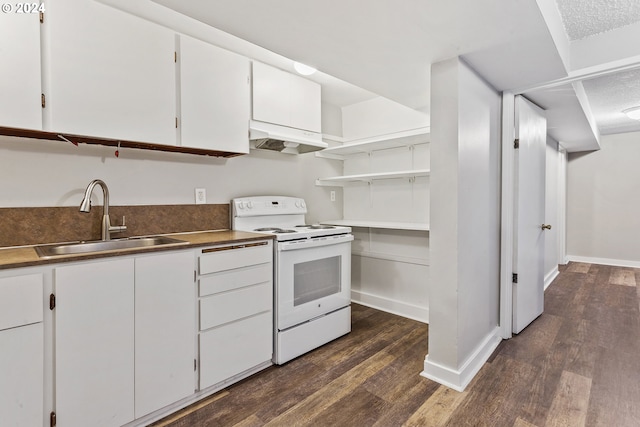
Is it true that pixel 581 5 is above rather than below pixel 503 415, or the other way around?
above

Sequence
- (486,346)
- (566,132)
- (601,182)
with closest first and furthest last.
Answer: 1. (486,346)
2. (566,132)
3. (601,182)

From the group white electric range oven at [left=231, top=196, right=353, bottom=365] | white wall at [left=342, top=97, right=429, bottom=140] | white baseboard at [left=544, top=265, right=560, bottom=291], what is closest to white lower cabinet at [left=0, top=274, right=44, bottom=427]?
white electric range oven at [left=231, top=196, right=353, bottom=365]

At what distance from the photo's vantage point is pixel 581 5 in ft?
6.08

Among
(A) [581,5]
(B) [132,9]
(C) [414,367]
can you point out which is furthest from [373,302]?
(B) [132,9]

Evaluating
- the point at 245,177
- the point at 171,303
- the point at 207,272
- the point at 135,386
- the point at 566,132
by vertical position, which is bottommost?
the point at 135,386

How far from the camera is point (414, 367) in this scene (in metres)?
2.18

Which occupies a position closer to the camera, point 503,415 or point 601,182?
point 503,415

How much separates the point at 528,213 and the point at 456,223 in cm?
133

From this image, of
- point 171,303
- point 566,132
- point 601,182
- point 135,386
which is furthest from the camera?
point 601,182

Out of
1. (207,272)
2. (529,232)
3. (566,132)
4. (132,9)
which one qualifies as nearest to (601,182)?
(566,132)

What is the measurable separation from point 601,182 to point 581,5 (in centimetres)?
486

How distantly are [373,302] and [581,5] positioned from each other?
9.27 feet

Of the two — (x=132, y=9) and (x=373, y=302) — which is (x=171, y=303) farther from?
(x=373, y=302)

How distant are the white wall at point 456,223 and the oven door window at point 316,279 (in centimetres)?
82
